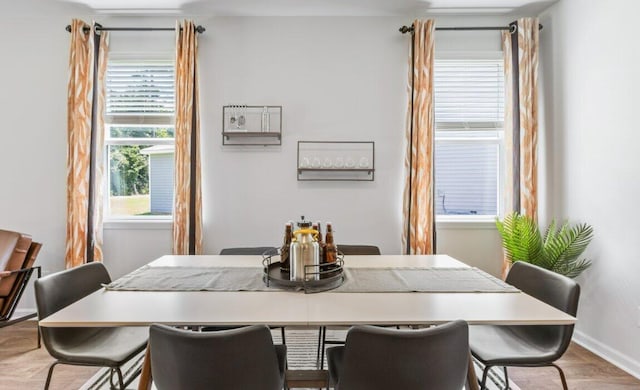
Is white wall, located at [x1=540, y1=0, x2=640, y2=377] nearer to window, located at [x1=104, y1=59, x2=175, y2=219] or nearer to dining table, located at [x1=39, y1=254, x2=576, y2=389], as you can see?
dining table, located at [x1=39, y1=254, x2=576, y2=389]

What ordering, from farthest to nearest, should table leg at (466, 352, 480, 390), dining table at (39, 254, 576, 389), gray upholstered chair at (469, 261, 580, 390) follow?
gray upholstered chair at (469, 261, 580, 390), table leg at (466, 352, 480, 390), dining table at (39, 254, 576, 389)

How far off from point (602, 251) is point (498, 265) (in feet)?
2.83

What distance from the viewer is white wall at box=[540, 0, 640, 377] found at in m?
2.34

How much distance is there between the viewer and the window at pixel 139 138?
334 cm

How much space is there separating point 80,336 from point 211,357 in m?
1.09

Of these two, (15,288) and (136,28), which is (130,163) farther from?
(15,288)

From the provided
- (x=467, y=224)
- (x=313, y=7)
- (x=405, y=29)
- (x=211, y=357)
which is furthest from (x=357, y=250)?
(x=313, y=7)

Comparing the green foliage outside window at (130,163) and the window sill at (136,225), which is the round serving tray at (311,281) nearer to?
the window sill at (136,225)

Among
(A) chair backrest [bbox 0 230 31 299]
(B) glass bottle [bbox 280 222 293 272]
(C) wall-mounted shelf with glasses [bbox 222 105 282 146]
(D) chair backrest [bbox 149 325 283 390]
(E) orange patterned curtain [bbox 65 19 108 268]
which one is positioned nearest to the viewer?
(D) chair backrest [bbox 149 325 283 390]

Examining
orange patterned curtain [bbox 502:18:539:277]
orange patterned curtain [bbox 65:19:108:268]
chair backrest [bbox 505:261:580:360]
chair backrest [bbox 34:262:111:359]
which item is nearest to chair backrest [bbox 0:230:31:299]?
orange patterned curtain [bbox 65:19:108:268]

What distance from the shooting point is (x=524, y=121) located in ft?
10.1

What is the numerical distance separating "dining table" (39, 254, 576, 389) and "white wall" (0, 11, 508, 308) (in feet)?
5.24

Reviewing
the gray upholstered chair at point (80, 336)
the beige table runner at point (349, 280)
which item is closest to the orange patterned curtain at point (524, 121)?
the beige table runner at point (349, 280)

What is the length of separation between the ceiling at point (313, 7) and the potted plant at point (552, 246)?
1910 mm
